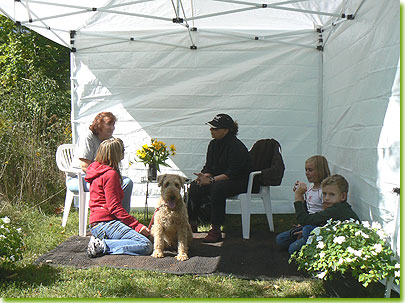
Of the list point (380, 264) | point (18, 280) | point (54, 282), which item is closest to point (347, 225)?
point (380, 264)

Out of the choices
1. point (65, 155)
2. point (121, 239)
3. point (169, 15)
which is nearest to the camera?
point (121, 239)

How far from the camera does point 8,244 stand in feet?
11.4

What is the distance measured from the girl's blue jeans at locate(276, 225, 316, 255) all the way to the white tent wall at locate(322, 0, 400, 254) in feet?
1.62

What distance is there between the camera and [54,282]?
357 cm

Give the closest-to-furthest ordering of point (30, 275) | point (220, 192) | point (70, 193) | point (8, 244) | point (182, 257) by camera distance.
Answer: point (8, 244) < point (30, 275) < point (182, 257) < point (220, 192) < point (70, 193)

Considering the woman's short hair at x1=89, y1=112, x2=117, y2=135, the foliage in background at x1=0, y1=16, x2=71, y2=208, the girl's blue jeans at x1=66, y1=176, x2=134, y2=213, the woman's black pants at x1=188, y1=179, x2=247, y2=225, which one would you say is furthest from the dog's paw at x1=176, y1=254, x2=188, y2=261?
the foliage in background at x1=0, y1=16, x2=71, y2=208

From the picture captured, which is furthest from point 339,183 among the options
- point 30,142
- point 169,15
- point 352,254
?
point 30,142

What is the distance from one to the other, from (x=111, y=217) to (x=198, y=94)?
8.51 ft

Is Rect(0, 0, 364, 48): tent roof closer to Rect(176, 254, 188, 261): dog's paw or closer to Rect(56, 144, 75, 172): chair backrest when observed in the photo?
Rect(56, 144, 75, 172): chair backrest

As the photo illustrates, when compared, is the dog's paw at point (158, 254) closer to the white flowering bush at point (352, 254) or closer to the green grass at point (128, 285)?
the green grass at point (128, 285)

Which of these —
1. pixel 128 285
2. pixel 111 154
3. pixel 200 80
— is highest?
pixel 200 80

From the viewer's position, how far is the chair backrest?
5.71m

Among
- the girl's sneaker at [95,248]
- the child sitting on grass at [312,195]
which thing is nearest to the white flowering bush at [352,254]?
the child sitting on grass at [312,195]

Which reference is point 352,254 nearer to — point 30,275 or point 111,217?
point 111,217
